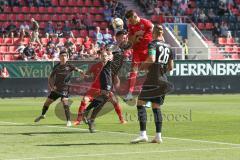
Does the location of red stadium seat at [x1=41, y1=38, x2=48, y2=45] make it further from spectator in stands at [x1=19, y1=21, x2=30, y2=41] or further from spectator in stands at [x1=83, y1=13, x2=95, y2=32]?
spectator in stands at [x1=83, y1=13, x2=95, y2=32]

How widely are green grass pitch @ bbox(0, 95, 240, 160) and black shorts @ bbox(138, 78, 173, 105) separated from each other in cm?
91

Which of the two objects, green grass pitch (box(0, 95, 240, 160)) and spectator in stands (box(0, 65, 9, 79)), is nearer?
green grass pitch (box(0, 95, 240, 160))

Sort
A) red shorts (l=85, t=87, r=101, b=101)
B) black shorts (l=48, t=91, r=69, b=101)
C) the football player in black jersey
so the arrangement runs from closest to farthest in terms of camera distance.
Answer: the football player in black jersey < red shorts (l=85, t=87, r=101, b=101) < black shorts (l=48, t=91, r=69, b=101)

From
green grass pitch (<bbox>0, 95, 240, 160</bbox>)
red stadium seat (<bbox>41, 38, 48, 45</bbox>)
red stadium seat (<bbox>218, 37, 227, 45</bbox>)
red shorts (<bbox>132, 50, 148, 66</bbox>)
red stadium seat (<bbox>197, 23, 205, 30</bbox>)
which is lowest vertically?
green grass pitch (<bbox>0, 95, 240, 160</bbox>)

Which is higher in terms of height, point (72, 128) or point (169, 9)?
point (169, 9)

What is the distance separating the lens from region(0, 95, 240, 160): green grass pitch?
13.2m

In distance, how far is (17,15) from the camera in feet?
144

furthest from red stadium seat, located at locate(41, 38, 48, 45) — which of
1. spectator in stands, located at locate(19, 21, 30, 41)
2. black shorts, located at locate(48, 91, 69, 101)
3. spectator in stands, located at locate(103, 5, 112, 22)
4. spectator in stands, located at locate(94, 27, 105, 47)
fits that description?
black shorts, located at locate(48, 91, 69, 101)

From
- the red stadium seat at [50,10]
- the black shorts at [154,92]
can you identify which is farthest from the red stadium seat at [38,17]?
the black shorts at [154,92]

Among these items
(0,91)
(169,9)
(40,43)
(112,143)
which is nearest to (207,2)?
(169,9)

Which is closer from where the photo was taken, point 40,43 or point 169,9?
point 40,43

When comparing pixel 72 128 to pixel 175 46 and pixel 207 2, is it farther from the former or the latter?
pixel 207 2

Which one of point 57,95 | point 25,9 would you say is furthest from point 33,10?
point 57,95

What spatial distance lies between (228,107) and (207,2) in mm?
24107
